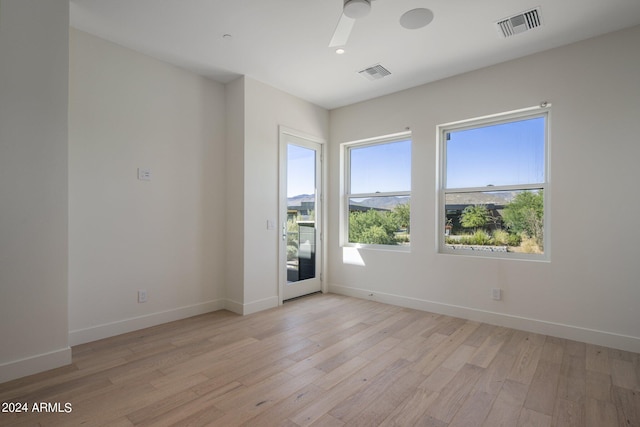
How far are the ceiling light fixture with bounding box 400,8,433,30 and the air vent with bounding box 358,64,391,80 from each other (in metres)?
0.80

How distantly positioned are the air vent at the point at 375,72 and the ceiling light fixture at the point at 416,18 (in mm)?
797

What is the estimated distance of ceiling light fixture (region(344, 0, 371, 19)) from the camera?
6.75 ft

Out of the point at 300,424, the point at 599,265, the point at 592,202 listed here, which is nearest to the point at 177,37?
the point at 300,424

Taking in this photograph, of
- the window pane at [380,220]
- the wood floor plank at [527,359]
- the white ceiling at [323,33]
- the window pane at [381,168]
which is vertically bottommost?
the wood floor plank at [527,359]

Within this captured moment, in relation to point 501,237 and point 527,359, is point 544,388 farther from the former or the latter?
point 501,237

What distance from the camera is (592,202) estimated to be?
302 centimetres

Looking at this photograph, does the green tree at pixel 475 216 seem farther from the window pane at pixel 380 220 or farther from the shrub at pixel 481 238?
the window pane at pixel 380 220

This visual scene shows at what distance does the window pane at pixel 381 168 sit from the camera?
4.46 meters

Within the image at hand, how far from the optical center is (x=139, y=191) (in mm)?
3383

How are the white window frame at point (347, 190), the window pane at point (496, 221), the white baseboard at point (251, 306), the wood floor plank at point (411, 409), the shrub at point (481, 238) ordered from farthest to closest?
the white window frame at point (347, 190) → the white baseboard at point (251, 306) → the shrub at point (481, 238) → the window pane at point (496, 221) → the wood floor plank at point (411, 409)

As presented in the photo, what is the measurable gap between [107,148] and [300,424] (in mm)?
3057

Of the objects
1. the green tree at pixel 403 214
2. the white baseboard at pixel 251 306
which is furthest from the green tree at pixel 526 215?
the white baseboard at pixel 251 306

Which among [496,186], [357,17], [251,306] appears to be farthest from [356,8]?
[251,306]

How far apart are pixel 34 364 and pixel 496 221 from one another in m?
4.58
